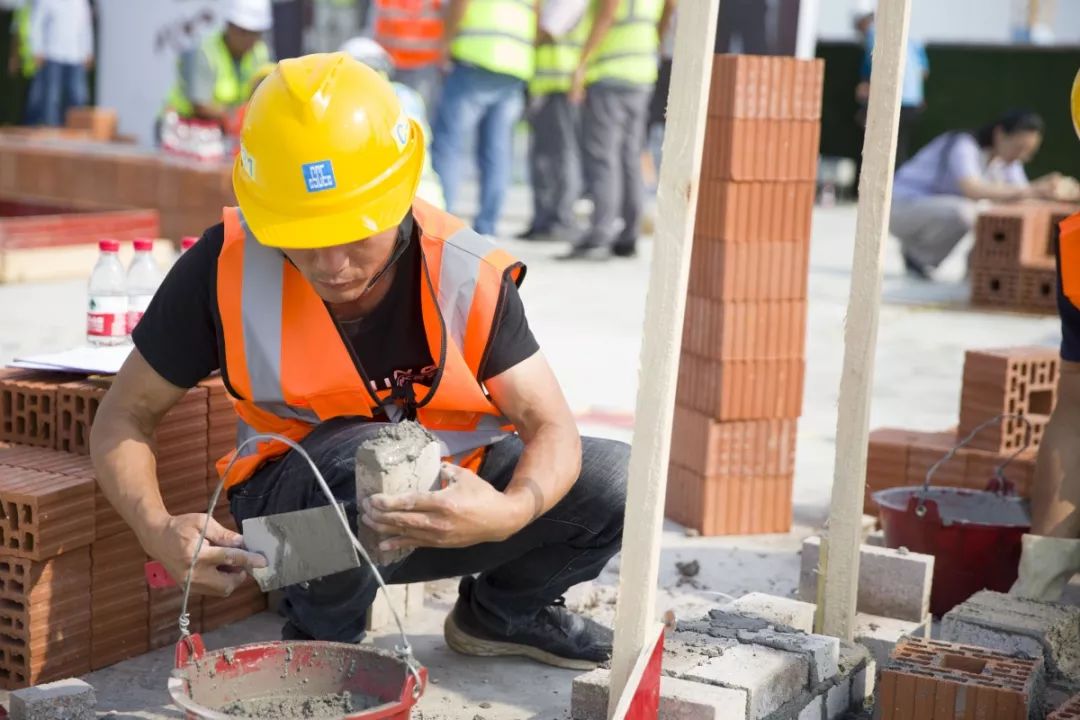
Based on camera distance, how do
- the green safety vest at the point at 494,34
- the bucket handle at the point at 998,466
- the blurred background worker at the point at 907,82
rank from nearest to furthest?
the bucket handle at the point at 998,466 → the green safety vest at the point at 494,34 → the blurred background worker at the point at 907,82

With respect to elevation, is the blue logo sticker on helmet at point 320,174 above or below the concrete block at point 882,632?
above

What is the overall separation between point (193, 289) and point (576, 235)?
30.2 ft

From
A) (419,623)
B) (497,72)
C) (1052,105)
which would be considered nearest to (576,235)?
(497,72)

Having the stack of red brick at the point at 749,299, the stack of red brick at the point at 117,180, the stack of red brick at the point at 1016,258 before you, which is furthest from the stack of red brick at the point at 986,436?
the stack of red brick at the point at 117,180

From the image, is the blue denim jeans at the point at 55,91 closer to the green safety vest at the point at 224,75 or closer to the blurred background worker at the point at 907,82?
the green safety vest at the point at 224,75

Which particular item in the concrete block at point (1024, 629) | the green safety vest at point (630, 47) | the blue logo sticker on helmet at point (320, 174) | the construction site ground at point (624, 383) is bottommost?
the construction site ground at point (624, 383)

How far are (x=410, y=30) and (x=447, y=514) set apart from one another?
8.33 meters

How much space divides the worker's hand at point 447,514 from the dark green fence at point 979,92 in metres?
14.1

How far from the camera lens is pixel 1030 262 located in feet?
31.8

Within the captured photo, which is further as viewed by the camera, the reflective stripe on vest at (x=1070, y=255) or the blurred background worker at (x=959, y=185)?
the blurred background worker at (x=959, y=185)

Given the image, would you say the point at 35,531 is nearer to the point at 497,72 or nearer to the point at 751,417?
the point at 751,417

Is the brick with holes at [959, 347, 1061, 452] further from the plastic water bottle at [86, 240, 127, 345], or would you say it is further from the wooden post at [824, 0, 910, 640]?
the plastic water bottle at [86, 240, 127, 345]

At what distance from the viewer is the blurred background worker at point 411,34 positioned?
1059 centimetres

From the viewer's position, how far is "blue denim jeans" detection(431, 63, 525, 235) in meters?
10.6
